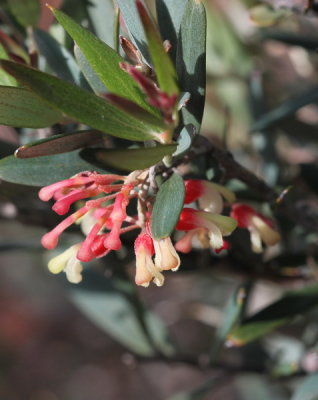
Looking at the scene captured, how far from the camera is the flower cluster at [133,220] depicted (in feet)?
1.52

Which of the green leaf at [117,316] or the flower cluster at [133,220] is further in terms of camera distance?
the green leaf at [117,316]

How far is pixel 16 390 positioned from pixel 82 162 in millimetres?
2075

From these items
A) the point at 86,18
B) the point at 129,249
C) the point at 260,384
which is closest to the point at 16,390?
the point at 260,384

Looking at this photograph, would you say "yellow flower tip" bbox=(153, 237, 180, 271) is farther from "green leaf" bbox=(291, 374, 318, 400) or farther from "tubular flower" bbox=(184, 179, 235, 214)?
"green leaf" bbox=(291, 374, 318, 400)

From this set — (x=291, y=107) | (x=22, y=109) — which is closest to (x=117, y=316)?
(x=291, y=107)

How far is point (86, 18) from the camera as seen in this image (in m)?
0.67

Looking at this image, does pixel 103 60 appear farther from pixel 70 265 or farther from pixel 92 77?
pixel 70 265

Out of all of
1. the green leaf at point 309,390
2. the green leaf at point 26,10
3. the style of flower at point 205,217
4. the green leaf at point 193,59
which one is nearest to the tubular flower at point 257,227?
the style of flower at point 205,217

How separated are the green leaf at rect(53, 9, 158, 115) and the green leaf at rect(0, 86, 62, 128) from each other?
6 centimetres

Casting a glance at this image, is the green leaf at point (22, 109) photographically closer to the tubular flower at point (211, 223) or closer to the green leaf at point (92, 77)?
the green leaf at point (92, 77)

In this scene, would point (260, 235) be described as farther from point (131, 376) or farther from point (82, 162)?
point (131, 376)

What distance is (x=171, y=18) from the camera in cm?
53

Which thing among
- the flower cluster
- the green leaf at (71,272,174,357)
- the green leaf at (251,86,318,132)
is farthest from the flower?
the green leaf at (71,272,174,357)

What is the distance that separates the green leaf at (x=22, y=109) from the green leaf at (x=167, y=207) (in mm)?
121
